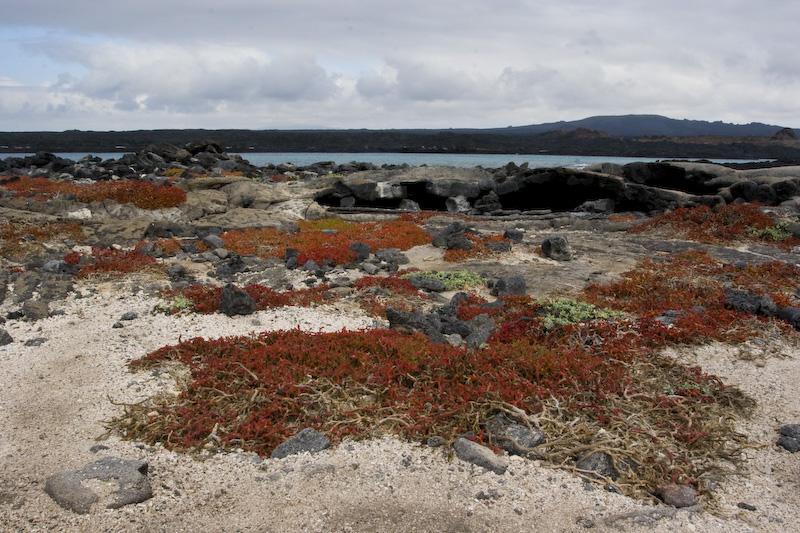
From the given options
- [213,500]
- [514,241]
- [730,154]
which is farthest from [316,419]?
[730,154]

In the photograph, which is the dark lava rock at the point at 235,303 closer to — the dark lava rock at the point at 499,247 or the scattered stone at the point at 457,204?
the dark lava rock at the point at 499,247

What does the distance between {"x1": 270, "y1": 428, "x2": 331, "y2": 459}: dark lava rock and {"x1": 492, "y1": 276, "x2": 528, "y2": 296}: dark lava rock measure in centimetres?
625

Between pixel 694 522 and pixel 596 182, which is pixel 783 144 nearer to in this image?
pixel 596 182

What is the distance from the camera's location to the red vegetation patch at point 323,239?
46.3 ft

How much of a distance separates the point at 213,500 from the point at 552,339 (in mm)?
5241

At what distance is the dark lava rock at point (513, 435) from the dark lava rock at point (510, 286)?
5.38 m

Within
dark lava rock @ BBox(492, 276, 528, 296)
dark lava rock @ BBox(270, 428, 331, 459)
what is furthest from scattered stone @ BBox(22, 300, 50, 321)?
dark lava rock @ BBox(492, 276, 528, 296)

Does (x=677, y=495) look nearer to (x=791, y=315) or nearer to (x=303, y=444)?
(x=303, y=444)

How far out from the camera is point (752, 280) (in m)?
11.7

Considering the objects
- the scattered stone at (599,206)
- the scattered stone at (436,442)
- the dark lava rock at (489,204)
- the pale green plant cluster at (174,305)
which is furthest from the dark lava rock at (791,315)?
the dark lava rock at (489,204)

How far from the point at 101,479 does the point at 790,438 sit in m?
6.63

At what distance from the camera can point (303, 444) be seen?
5.58m

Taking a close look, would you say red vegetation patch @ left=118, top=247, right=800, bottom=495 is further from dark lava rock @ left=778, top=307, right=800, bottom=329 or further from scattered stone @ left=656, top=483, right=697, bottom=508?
dark lava rock @ left=778, top=307, right=800, bottom=329

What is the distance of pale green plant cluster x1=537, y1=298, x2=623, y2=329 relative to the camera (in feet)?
28.3
